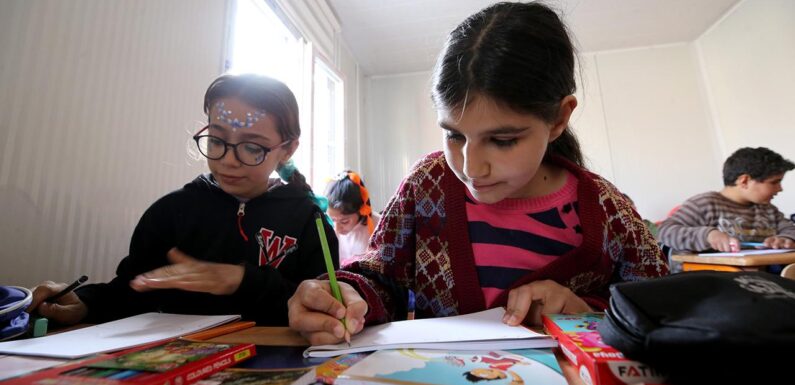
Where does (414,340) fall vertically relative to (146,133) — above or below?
below

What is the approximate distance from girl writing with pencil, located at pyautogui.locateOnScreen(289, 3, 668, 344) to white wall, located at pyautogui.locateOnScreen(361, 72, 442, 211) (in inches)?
115

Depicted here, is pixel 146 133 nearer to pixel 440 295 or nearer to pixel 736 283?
pixel 440 295

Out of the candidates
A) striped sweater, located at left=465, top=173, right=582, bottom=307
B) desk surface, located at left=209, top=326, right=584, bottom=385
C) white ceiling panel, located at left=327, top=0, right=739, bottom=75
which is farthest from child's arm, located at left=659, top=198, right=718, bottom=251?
desk surface, located at left=209, top=326, right=584, bottom=385

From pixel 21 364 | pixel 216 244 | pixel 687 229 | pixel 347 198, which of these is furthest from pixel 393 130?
pixel 21 364

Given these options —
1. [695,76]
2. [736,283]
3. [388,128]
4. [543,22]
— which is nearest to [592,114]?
[695,76]

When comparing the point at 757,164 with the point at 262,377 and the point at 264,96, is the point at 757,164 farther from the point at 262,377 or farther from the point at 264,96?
the point at 262,377

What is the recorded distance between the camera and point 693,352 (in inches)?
10.2

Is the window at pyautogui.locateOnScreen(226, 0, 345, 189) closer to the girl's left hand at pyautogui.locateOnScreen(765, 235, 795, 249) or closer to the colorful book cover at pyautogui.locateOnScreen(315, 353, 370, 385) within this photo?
the colorful book cover at pyautogui.locateOnScreen(315, 353, 370, 385)

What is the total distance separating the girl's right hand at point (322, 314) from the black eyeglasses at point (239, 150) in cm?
46

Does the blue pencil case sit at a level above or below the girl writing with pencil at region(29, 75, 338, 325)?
below

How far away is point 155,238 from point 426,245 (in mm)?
686

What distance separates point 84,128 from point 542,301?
1.17 metres

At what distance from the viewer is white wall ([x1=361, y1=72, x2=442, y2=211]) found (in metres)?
3.79

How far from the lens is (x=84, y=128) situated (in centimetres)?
A: 90
